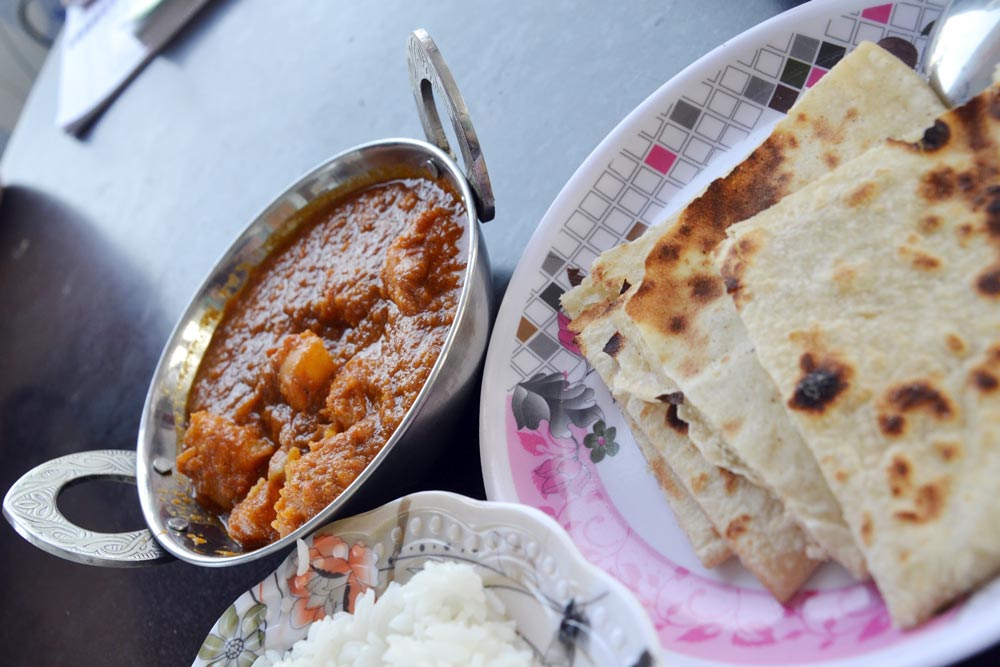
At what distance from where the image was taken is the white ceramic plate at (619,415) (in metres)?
Result: 1.25

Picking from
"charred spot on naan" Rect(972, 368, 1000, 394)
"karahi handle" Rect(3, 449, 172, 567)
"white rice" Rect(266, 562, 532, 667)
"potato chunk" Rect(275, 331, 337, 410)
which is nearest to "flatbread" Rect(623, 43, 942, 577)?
"charred spot on naan" Rect(972, 368, 1000, 394)

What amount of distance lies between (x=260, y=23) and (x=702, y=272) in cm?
295

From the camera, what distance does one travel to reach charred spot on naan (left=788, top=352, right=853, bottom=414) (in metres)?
1.23

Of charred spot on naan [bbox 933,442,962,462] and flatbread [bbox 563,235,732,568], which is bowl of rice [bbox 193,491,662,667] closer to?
flatbread [bbox 563,235,732,568]

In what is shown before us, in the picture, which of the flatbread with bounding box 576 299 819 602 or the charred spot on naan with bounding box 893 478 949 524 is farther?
the flatbread with bounding box 576 299 819 602

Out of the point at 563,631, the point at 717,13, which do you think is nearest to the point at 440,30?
the point at 717,13

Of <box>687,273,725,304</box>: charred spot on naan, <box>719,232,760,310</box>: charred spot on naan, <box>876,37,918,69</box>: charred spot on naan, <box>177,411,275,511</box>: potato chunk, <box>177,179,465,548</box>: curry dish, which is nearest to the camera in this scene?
<box>719,232,760,310</box>: charred spot on naan

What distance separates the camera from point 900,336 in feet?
4.00

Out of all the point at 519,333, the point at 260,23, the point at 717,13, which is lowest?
the point at 519,333

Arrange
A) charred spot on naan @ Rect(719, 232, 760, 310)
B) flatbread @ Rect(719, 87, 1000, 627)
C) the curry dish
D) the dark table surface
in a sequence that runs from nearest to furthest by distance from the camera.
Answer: flatbread @ Rect(719, 87, 1000, 627) → charred spot on naan @ Rect(719, 232, 760, 310) → the curry dish → the dark table surface

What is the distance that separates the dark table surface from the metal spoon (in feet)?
2.01

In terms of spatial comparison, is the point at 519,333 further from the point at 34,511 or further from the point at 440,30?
the point at 440,30

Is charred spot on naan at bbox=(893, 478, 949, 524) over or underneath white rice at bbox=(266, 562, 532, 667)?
underneath

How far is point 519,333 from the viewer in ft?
6.04
